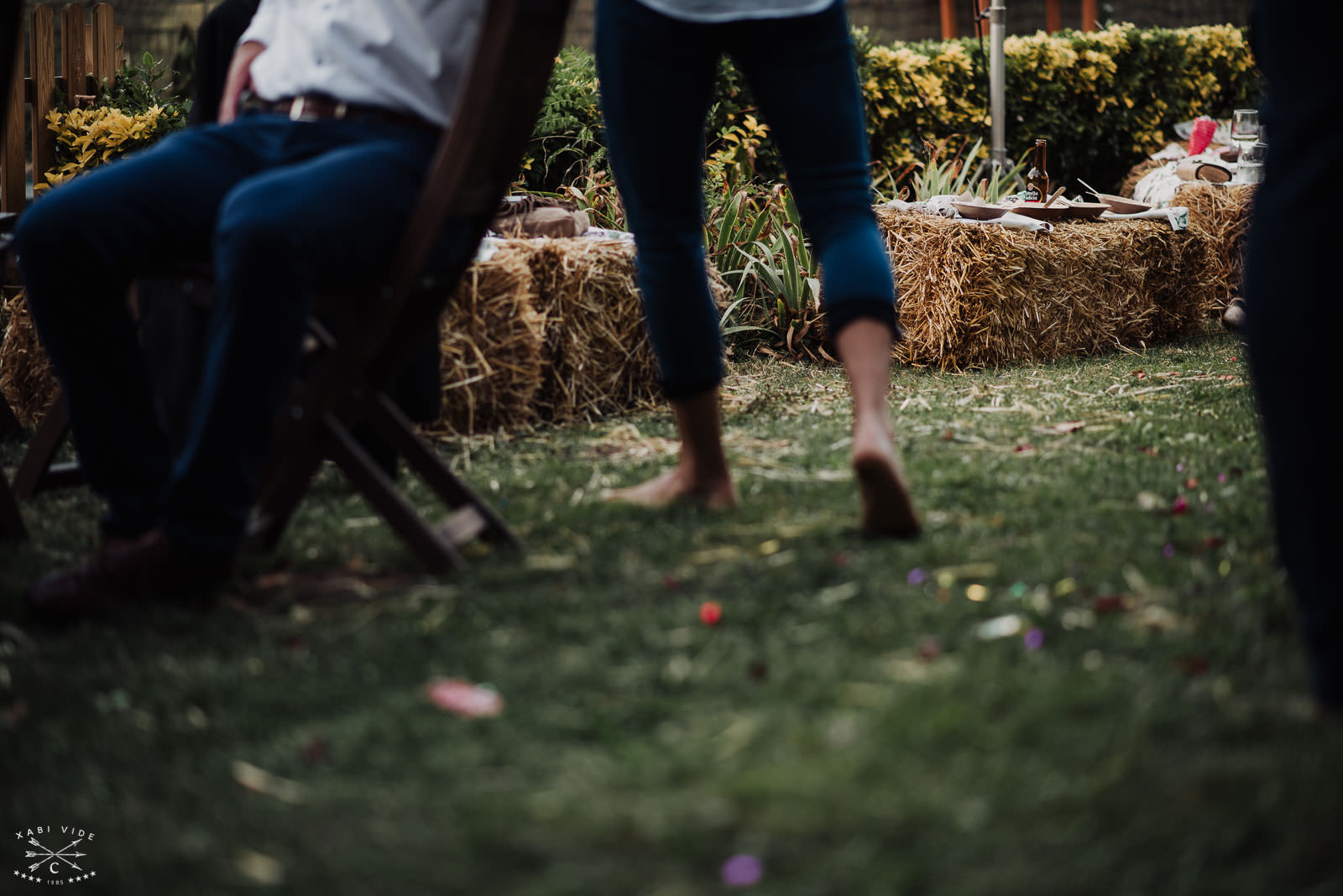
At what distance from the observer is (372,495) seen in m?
1.83

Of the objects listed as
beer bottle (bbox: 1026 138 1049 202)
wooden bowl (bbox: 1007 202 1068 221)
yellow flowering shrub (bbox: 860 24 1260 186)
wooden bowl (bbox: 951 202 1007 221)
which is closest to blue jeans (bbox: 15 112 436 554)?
wooden bowl (bbox: 951 202 1007 221)

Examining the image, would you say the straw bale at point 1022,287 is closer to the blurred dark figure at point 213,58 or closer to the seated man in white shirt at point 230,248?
the blurred dark figure at point 213,58

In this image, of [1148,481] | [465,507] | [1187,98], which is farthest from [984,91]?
[465,507]

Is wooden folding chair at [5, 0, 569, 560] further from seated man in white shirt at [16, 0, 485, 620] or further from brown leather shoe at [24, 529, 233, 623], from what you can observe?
brown leather shoe at [24, 529, 233, 623]

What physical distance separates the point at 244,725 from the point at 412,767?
0.76 feet

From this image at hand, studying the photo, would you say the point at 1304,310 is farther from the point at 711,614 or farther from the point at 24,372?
the point at 24,372

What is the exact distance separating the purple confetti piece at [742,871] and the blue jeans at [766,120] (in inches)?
42.4

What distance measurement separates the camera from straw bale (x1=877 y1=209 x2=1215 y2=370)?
14.2ft

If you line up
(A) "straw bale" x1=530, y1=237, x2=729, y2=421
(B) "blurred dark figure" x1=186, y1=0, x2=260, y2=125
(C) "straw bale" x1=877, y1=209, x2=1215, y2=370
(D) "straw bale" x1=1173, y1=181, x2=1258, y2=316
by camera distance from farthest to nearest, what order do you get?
(D) "straw bale" x1=1173, y1=181, x2=1258, y2=316
(C) "straw bale" x1=877, y1=209, x2=1215, y2=370
(A) "straw bale" x1=530, y1=237, x2=729, y2=421
(B) "blurred dark figure" x1=186, y1=0, x2=260, y2=125

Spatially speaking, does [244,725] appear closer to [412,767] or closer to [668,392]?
[412,767]

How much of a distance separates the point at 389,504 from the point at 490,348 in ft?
4.94

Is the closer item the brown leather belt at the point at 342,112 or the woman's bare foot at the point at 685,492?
the brown leather belt at the point at 342,112

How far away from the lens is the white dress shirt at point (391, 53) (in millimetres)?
1889

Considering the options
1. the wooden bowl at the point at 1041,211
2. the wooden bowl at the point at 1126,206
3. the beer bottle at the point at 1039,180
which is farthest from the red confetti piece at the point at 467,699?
the wooden bowl at the point at 1126,206
